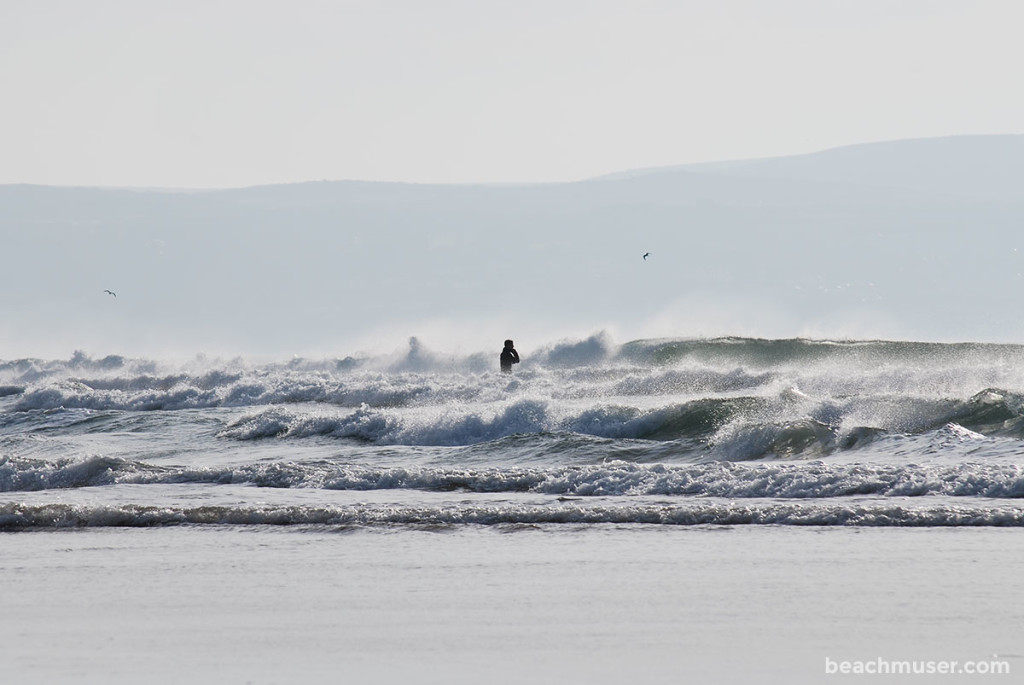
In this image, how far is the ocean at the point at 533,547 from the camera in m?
5.46

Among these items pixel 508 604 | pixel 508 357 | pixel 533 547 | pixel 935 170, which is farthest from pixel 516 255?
pixel 508 604

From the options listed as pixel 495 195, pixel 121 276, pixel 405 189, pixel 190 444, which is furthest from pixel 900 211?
pixel 190 444

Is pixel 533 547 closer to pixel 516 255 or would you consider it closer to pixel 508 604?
pixel 508 604

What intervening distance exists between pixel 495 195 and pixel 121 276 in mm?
54034

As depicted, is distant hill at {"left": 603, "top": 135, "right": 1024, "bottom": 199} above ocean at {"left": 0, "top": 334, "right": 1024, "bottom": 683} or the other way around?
above

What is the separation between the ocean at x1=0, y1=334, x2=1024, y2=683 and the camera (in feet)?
17.9

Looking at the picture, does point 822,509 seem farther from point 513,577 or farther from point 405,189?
point 405,189

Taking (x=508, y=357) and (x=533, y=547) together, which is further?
(x=508, y=357)

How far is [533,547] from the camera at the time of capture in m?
8.41

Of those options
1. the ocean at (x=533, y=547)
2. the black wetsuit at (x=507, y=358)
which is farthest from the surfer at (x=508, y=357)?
the ocean at (x=533, y=547)

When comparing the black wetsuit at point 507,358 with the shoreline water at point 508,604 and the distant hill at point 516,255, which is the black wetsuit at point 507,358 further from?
the distant hill at point 516,255

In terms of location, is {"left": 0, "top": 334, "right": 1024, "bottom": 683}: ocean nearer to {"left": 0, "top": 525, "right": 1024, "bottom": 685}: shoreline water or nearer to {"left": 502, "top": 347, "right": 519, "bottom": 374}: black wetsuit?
{"left": 0, "top": 525, "right": 1024, "bottom": 685}: shoreline water

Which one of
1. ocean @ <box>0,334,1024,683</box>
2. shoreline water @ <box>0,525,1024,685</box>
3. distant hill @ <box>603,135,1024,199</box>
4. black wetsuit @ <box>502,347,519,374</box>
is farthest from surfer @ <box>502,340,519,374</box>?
distant hill @ <box>603,135,1024,199</box>

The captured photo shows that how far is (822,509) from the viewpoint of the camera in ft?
30.6
